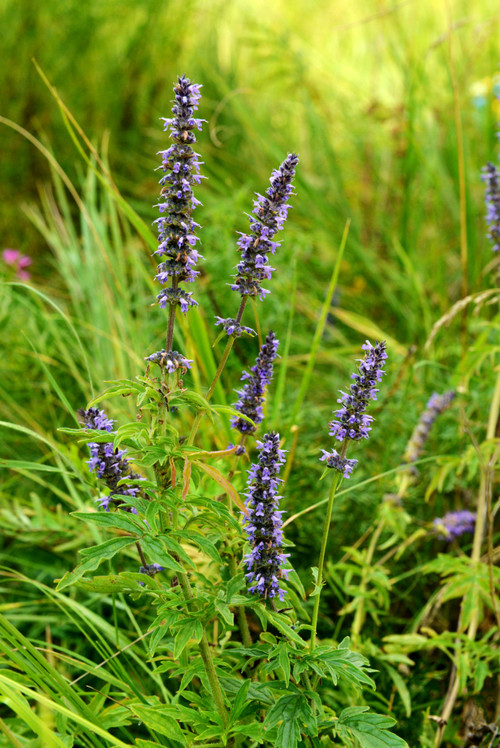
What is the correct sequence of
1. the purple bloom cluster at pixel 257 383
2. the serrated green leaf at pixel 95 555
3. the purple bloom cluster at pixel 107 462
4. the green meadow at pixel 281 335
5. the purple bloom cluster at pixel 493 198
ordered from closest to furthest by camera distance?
the serrated green leaf at pixel 95 555
the purple bloom cluster at pixel 107 462
the purple bloom cluster at pixel 257 383
the green meadow at pixel 281 335
the purple bloom cluster at pixel 493 198

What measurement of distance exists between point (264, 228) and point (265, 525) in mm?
622

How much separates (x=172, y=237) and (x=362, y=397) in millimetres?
503

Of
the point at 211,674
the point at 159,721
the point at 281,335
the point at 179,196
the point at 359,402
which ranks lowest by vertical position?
the point at 159,721

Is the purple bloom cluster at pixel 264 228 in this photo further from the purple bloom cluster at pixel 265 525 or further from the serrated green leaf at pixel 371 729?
the serrated green leaf at pixel 371 729

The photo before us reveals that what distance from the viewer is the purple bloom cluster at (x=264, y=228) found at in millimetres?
1499

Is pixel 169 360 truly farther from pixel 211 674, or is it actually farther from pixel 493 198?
pixel 493 198

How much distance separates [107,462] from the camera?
163 centimetres

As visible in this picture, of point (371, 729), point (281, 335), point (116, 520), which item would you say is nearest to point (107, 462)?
point (116, 520)

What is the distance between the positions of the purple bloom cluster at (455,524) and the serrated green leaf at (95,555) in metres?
1.47

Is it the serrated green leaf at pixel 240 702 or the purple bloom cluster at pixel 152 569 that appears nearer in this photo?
the serrated green leaf at pixel 240 702

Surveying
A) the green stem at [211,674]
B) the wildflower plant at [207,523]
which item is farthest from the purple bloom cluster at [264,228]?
the green stem at [211,674]

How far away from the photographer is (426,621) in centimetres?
246

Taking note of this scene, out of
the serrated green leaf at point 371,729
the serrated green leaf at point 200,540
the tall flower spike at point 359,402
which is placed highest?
the tall flower spike at point 359,402

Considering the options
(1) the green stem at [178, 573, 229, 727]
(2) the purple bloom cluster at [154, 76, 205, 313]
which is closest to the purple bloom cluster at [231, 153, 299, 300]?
(2) the purple bloom cluster at [154, 76, 205, 313]
